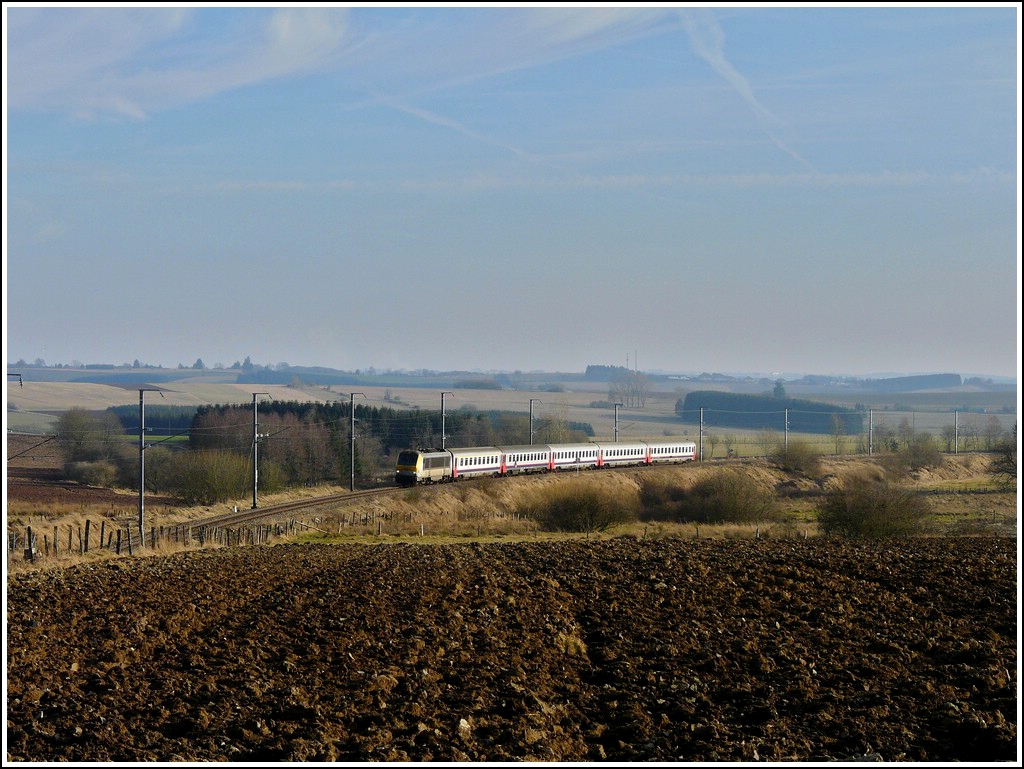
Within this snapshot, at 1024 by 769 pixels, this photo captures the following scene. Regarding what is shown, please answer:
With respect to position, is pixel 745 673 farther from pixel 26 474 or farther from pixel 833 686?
pixel 26 474

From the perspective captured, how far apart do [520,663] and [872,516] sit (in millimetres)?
31851

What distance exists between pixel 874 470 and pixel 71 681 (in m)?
84.0

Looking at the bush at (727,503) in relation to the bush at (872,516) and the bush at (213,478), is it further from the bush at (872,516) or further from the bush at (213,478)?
the bush at (213,478)

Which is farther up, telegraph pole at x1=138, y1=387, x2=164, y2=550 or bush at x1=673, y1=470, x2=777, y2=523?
telegraph pole at x1=138, y1=387, x2=164, y2=550

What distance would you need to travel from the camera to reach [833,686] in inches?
500

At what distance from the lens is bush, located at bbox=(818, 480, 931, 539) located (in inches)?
1636

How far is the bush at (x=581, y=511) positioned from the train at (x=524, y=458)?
8308mm

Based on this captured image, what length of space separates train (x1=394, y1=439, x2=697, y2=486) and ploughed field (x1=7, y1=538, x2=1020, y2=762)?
36.5 metres

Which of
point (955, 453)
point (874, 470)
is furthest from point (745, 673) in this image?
point (955, 453)

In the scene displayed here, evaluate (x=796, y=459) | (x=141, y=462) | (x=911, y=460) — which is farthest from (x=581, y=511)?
(x=911, y=460)

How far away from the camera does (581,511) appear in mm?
50531

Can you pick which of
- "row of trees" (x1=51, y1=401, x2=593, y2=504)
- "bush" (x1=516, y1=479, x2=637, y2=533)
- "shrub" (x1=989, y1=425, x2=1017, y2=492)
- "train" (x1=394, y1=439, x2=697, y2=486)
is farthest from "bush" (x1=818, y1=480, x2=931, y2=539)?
"shrub" (x1=989, y1=425, x2=1017, y2=492)

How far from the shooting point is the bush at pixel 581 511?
165 ft

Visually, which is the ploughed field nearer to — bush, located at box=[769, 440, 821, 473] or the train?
the train
